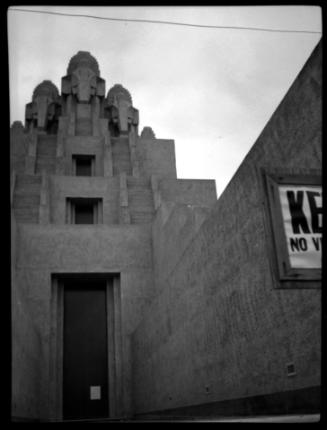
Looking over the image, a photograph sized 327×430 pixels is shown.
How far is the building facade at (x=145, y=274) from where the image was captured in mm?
5934

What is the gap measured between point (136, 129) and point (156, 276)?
51.9 feet

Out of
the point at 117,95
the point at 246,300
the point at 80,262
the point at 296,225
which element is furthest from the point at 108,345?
the point at 117,95

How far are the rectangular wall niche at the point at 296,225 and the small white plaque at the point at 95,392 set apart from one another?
14956mm

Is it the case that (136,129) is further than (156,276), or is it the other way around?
(136,129)

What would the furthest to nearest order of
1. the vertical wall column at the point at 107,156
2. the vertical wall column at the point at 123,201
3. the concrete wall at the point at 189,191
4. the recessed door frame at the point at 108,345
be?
1. the vertical wall column at the point at 107,156
2. the concrete wall at the point at 189,191
3. the vertical wall column at the point at 123,201
4. the recessed door frame at the point at 108,345

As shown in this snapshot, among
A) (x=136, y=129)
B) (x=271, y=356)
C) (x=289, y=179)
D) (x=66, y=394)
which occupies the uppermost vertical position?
(x=136, y=129)

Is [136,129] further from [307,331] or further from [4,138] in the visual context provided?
[4,138]

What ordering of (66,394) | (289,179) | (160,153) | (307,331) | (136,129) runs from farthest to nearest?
1. (136,129)
2. (160,153)
3. (66,394)
4. (307,331)
5. (289,179)

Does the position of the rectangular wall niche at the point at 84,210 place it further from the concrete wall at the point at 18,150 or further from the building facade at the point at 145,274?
the concrete wall at the point at 18,150

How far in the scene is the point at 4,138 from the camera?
2709 mm

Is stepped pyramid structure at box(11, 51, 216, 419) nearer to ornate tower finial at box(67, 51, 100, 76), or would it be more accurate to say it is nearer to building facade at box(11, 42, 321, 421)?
building facade at box(11, 42, 321, 421)

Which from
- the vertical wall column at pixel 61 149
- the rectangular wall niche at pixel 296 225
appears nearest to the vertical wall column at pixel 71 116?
the vertical wall column at pixel 61 149

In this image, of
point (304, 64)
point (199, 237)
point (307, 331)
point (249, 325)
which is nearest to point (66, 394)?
point (199, 237)

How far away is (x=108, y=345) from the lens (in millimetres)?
17297
